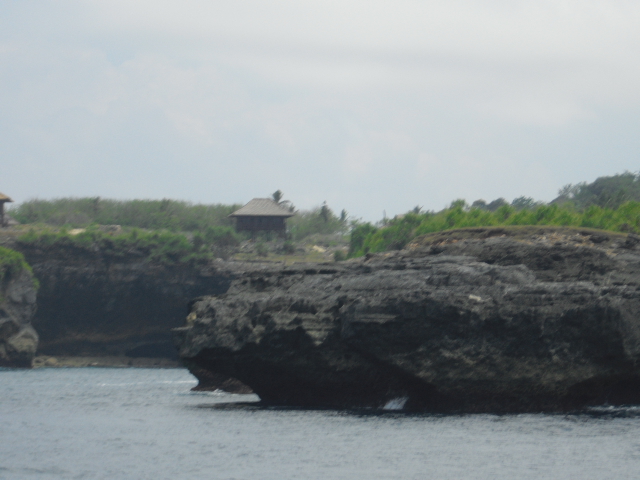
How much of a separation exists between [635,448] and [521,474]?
436cm

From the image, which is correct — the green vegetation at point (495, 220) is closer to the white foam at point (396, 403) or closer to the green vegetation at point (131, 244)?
the green vegetation at point (131, 244)

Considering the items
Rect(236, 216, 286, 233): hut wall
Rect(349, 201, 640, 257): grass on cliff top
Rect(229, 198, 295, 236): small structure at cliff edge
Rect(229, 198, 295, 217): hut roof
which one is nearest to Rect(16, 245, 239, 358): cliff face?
Rect(349, 201, 640, 257): grass on cliff top

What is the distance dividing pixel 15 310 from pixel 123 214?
1287 inches

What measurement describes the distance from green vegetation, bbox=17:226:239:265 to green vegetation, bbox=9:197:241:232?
1773 centimetres

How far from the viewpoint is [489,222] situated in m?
68.2

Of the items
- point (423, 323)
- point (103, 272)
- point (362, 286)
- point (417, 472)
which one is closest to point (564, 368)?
point (423, 323)

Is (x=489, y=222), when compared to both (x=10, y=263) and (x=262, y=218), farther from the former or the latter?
(x=10, y=263)

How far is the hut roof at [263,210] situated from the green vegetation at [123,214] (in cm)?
709

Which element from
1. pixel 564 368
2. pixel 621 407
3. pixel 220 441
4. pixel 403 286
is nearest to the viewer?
pixel 220 441

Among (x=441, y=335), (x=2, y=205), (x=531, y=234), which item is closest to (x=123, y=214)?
(x=2, y=205)

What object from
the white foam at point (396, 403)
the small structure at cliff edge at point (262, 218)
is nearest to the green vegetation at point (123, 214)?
the small structure at cliff edge at point (262, 218)

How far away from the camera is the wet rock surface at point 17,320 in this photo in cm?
7275

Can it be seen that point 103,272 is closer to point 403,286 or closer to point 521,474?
point 403,286

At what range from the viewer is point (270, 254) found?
9269 cm
